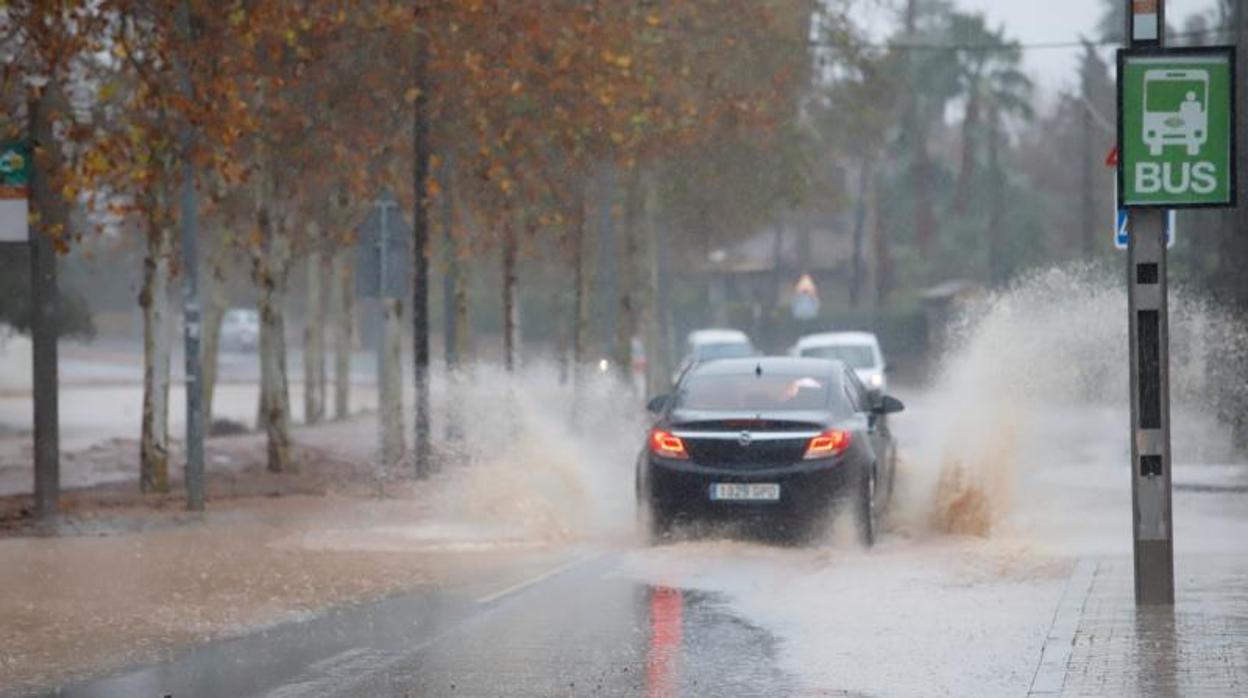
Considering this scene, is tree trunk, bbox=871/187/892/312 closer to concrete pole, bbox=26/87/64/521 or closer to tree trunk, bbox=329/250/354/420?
tree trunk, bbox=329/250/354/420

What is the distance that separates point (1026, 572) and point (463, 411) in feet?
68.7

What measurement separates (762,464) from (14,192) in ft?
22.9

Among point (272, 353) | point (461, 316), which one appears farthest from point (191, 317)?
point (461, 316)

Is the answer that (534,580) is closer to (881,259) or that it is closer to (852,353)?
(852,353)

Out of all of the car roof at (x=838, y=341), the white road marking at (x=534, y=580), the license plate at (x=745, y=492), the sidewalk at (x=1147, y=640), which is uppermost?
the car roof at (x=838, y=341)

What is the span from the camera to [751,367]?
800 inches

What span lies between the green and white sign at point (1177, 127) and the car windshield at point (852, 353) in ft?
107

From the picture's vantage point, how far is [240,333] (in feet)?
349

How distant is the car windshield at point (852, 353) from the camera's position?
46375mm

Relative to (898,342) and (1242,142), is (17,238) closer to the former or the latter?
(1242,142)

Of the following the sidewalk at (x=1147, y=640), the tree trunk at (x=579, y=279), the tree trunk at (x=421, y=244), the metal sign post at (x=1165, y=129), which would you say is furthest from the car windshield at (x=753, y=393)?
the tree trunk at (x=579, y=279)

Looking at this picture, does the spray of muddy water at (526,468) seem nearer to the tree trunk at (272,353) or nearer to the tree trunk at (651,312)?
the tree trunk at (272,353)

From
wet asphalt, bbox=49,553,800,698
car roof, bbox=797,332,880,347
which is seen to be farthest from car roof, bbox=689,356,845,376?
car roof, bbox=797,332,880,347

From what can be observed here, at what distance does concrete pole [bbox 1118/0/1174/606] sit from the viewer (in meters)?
14.0
